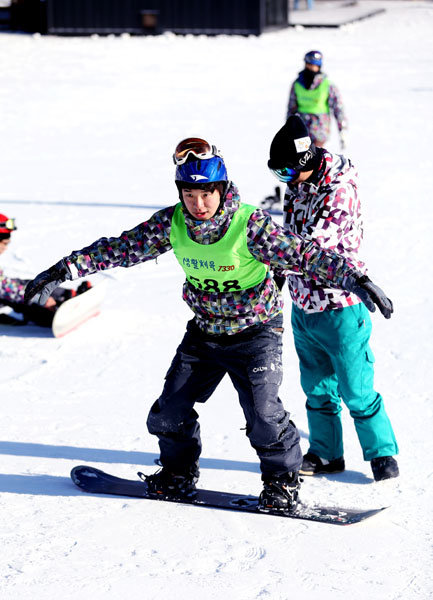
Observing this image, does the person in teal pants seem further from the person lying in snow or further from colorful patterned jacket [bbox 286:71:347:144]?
colorful patterned jacket [bbox 286:71:347:144]

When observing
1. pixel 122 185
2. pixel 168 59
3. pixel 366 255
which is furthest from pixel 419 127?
pixel 168 59

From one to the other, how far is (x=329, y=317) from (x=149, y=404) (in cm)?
181

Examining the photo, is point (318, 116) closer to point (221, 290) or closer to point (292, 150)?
point (292, 150)

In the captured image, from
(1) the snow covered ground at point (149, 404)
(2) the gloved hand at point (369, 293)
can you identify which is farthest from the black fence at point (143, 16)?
(2) the gloved hand at point (369, 293)

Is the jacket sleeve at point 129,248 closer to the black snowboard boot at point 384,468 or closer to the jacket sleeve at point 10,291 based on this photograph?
the black snowboard boot at point 384,468

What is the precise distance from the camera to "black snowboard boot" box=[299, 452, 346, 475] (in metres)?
5.07

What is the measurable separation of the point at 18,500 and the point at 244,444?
134 cm

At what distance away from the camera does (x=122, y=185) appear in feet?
42.5

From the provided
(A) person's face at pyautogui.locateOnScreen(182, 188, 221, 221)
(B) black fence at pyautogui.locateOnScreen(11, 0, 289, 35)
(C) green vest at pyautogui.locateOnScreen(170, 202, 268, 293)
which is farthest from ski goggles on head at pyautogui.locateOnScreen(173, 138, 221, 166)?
(B) black fence at pyautogui.locateOnScreen(11, 0, 289, 35)

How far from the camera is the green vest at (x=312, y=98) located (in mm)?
11641

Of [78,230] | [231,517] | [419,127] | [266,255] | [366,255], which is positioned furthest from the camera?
[419,127]

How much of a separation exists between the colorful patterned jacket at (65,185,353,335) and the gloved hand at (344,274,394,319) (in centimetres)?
5

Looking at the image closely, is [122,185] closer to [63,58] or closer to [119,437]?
[119,437]

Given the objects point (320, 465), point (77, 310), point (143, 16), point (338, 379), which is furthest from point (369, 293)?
point (143, 16)
